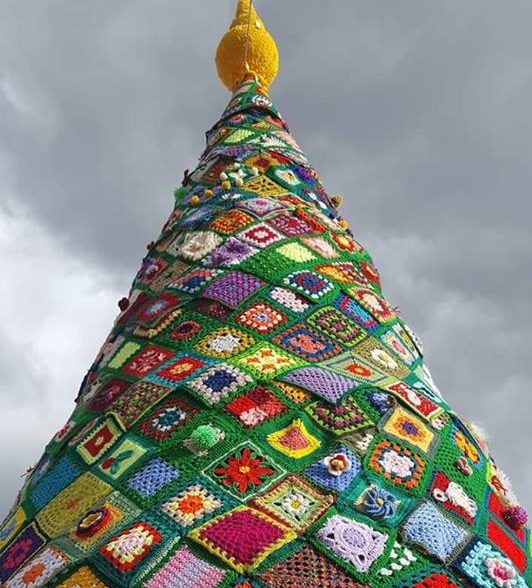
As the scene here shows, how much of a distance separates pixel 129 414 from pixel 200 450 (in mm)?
329

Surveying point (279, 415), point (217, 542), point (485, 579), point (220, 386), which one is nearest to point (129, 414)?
point (220, 386)

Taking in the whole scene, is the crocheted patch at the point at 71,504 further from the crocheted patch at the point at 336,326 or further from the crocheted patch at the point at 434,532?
the crocheted patch at the point at 336,326

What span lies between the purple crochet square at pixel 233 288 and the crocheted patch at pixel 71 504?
31.5 inches

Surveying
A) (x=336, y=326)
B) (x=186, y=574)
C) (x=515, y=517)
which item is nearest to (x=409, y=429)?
(x=515, y=517)

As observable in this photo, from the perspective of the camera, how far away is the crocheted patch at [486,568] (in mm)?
1848

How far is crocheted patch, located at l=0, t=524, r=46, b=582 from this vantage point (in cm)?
197

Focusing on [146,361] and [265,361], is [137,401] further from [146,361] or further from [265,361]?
[265,361]

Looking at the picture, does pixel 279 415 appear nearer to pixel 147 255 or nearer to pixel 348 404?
pixel 348 404

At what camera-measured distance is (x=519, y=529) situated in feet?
7.16

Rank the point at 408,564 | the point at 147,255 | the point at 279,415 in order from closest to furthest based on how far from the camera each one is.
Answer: the point at 408,564 < the point at 279,415 < the point at 147,255

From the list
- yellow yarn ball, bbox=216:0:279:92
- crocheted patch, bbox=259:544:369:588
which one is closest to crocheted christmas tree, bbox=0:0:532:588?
crocheted patch, bbox=259:544:369:588

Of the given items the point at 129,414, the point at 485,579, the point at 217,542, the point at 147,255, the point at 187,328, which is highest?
the point at 147,255

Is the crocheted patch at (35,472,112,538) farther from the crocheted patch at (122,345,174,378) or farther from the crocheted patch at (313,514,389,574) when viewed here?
the crocheted patch at (313,514,389,574)

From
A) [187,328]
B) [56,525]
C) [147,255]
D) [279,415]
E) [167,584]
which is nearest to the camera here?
[167,584]
